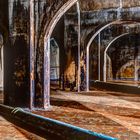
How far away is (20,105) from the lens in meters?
7.28

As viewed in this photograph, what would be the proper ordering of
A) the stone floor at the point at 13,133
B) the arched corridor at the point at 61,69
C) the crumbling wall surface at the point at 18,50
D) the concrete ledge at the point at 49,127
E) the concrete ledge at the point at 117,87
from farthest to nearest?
1. the concrete ledge at the point at 117,87
2. the crumbling wall surface at the point at 18,50
3. the arched corridor at the point at 61,69
4. the stone floor at the point at 13,133
5. the concrete ledge at the point at 49,127

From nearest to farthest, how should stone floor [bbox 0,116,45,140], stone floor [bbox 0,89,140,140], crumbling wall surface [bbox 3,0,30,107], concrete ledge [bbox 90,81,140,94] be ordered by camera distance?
1. stone floor [bbox 0,116,45,140]
2. stone floor [bbox 0,89,140,140]
3. crumbling wall surface [bbox 3,0,30,107]
4. concrete ledge [bbox 90,81,140,94]

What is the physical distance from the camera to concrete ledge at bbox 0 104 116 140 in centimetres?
417

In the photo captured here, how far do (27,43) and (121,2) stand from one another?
20.4 feet

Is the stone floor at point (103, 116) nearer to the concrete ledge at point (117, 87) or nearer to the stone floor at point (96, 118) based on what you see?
the stone floor at point (96, 118)

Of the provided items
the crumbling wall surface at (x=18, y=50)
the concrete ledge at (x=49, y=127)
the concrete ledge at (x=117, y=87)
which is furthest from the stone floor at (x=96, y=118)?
the concrete ledge at (x=117, y=87)

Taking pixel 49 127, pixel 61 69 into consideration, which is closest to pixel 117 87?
pixel 61 69

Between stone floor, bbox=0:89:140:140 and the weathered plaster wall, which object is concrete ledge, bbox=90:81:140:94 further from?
the weathered plaster wall

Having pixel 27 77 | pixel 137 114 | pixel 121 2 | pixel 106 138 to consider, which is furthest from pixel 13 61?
pixel 121 2

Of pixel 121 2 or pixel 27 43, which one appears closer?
pixel 27 43

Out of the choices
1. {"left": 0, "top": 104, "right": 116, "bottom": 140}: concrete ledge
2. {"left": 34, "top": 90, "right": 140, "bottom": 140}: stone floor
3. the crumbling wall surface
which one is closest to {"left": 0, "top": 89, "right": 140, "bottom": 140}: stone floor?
{"left": 34, "top": 90, "right": 140, "bottom": 140}: stone floor

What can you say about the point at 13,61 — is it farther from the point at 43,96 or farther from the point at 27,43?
the point at 43,96

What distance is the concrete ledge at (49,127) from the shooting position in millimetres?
4172

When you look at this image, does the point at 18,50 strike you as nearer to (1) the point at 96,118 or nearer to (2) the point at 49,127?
(1) the point at 96,118
